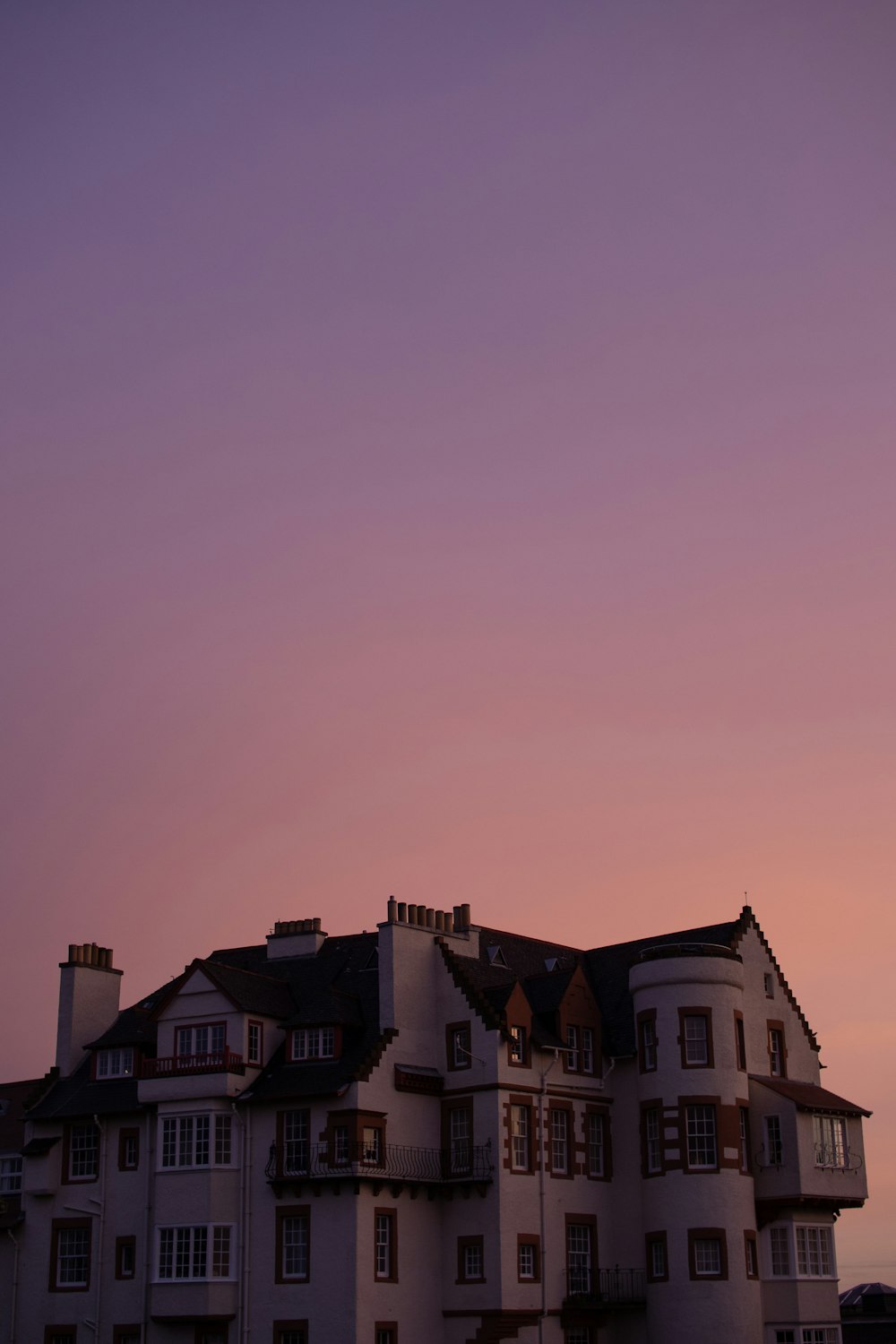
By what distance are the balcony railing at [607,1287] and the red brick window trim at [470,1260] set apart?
4.34 metres

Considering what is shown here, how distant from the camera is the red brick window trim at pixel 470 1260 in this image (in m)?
71.8

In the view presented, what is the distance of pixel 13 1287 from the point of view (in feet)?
254

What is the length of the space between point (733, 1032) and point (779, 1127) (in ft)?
14.8

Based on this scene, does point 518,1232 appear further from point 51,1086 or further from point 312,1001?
point 51,1086

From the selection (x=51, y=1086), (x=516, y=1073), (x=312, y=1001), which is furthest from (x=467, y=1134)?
(x=51, y=1086)

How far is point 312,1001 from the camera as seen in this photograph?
249 ft

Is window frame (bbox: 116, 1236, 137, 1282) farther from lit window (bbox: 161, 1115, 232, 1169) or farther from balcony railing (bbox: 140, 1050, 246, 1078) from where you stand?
balcony railing (bbox: 140, 1050, 246, 1078)

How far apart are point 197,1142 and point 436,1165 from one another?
10.1 meters

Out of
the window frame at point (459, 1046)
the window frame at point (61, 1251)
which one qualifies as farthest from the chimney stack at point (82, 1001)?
the window frame at point (459, 1046)

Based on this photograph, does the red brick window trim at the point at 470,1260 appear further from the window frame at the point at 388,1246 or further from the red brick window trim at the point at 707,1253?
the red brick window trim at the point at 707,1253

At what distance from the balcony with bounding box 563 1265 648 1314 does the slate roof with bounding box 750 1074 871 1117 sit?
9800mm

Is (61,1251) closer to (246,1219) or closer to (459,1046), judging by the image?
(246,1219)

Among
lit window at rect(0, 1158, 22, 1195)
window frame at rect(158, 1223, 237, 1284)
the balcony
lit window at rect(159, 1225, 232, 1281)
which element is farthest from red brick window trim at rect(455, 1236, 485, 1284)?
lit window at rect(0, 1158, 22, 1195)

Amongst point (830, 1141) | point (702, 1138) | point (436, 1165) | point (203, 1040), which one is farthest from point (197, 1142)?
point (830, 1141)
